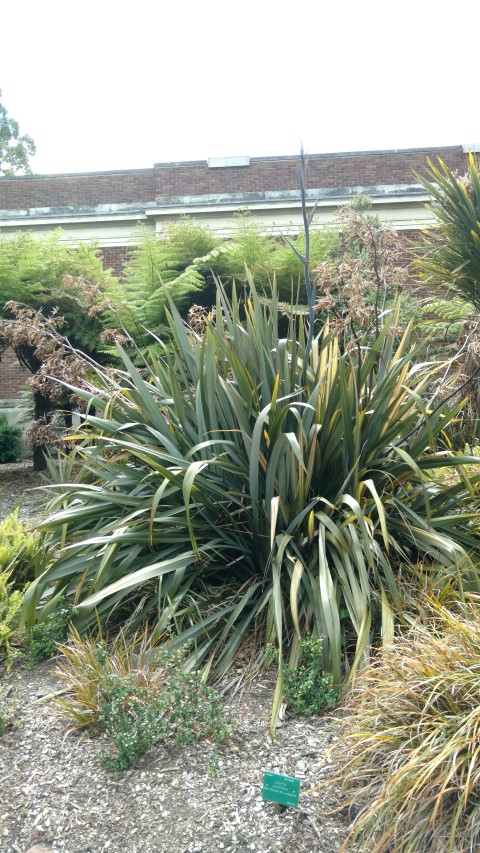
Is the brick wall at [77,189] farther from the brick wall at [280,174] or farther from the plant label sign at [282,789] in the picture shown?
the plant label sign at [282,789]

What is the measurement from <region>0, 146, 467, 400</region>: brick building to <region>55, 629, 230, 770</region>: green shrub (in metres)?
15.2

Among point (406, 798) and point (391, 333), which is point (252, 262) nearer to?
point (391, 333)

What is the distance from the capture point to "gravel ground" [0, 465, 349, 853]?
9.77 ft

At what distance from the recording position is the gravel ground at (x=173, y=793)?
9.77 ft

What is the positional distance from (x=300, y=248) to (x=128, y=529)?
30.4ft

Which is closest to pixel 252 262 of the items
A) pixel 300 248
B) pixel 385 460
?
pixel 300 248

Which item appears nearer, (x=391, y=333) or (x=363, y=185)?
(x=391, y=333)

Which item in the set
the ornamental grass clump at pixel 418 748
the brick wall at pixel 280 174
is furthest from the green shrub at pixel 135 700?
the brick wall at pixel 280 174

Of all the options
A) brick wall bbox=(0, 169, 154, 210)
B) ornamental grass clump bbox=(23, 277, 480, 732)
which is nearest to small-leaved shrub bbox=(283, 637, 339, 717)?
ornamental grass clump bbox=(23, 277, 480, 732)

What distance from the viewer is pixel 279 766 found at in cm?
326

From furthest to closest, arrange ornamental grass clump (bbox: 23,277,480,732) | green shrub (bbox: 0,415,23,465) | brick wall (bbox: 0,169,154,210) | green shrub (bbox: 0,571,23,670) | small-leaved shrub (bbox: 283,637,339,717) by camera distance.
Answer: brick wall (bbox: 0,169,154,210) → green shrub (bbox: 0,415,23,465) → green shrub (bbox: 0,571,23,670) → ornamental grass clump (bbox: 23,277,480,732) → small-leaved shrub (bbox: 283,637,339,717)

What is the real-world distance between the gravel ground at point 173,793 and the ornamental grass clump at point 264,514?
1.49 ft

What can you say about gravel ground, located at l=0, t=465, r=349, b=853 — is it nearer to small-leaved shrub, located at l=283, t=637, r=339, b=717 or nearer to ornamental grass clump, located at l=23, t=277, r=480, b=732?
small-leaved shrub, located at l=283, t=637, r=339, b=717

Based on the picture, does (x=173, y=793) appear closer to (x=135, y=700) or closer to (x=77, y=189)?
(x=135, y=700)
